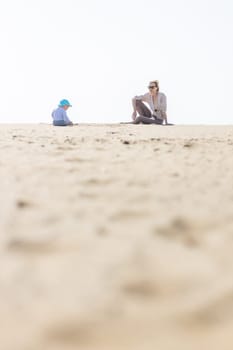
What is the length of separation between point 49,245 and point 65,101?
8.99m

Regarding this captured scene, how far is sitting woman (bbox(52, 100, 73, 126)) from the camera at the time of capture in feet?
36.8

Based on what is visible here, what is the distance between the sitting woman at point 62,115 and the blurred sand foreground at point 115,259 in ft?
23.4

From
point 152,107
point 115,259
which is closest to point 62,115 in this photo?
point 152,107

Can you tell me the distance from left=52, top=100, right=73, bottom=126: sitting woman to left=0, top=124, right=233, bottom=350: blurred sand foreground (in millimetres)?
7129

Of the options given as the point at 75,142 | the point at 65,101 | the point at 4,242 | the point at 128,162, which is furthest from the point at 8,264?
the point at 65,101

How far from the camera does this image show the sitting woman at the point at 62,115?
11203 millimetres

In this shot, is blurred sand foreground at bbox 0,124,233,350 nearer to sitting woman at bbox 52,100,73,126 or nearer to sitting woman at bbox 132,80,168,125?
sitting woman at bbox 52,100,73,126

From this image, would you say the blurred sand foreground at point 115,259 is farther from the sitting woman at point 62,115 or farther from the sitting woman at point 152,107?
the sitting woman at point 152,107

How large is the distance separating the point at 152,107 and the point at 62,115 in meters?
2.18

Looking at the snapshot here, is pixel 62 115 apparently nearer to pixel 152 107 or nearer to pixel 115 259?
pixel 152 107

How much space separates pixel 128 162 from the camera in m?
4.60

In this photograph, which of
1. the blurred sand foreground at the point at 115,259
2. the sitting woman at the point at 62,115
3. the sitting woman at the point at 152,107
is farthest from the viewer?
the sitting woman at the point at 152,107

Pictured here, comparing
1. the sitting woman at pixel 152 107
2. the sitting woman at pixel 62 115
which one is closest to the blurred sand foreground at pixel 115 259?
the sitting woman at pixel 62 115

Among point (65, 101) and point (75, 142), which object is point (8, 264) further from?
point (65, 101)
